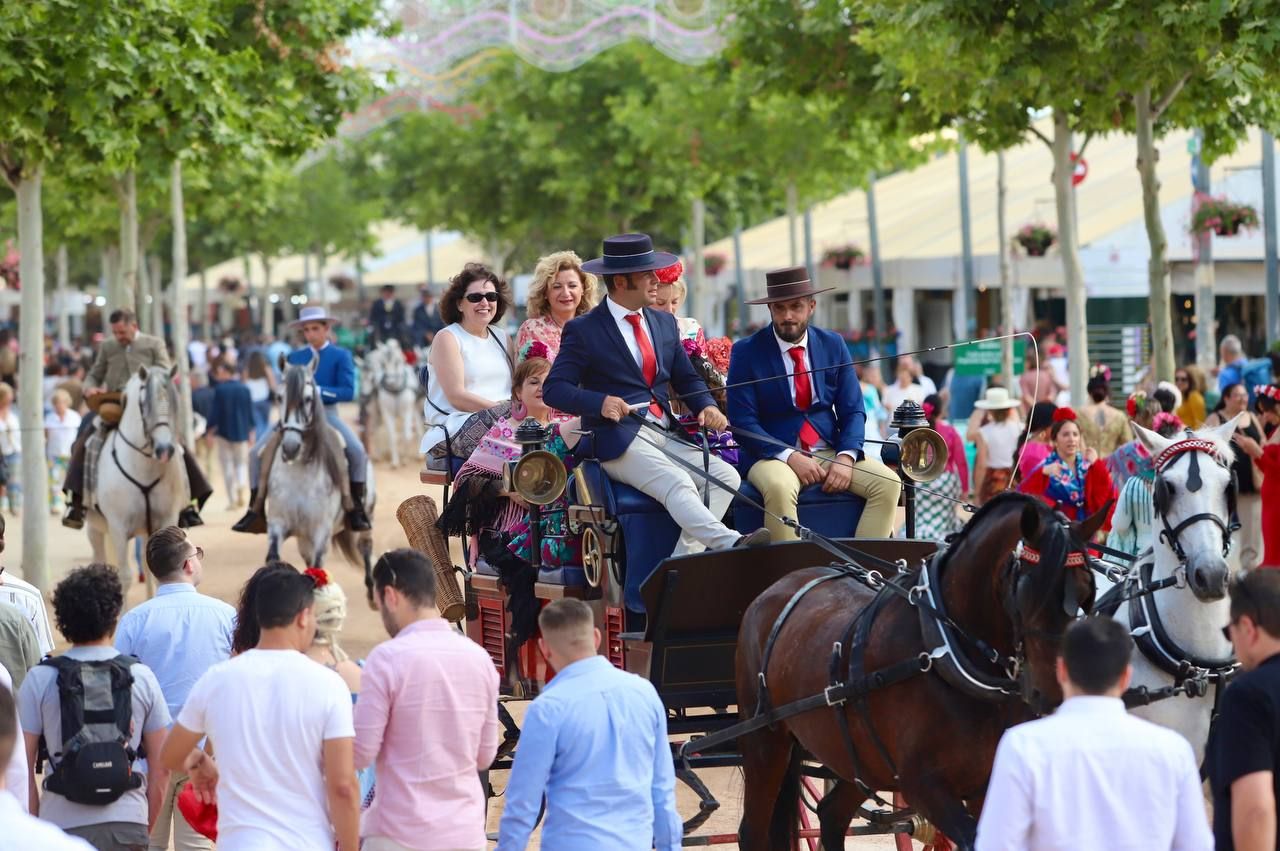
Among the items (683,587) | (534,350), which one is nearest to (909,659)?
(683,587)

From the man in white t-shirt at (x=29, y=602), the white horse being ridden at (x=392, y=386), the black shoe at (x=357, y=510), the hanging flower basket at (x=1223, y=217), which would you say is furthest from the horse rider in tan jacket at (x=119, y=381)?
the white horse being ridden at (x=392, y=386)

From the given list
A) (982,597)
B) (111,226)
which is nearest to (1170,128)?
(982,597)

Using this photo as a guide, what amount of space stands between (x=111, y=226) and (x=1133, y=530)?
34.0m

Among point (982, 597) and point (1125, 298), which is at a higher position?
point (1125, 298)

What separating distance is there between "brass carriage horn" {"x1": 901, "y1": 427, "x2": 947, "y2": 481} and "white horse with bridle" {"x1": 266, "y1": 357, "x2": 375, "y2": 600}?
26.4ft

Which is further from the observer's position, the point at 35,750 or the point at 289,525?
the point at 289,525

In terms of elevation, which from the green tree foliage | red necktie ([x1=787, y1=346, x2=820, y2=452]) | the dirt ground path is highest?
the green tree foliage

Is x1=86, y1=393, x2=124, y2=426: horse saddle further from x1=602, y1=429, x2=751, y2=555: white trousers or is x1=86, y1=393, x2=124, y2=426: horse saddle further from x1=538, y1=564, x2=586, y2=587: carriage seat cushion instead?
x1=602, y1=429, x2=751, y2=555: white trousers

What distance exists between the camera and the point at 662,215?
4244cm

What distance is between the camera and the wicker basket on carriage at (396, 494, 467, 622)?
10.1 metres

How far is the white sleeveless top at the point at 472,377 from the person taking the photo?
10320 millimetres

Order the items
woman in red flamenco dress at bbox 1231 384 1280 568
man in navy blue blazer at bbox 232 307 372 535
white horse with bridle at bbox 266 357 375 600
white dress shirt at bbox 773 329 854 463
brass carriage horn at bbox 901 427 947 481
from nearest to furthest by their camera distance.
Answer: brass carriage horn at bbox 901 427 947 481 < white dress shirt at bbox 773 329 854 463 < woman in red flamenco dress at bbox 1231 384 1280 568 < white horse with bridle at bbox 266 357 375 600 < man in navy blue blazer at bbox 232 307 372 535

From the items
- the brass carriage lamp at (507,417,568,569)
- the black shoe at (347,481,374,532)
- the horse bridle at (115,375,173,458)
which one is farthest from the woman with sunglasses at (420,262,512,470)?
the horse bridle at (115,375,173,458)

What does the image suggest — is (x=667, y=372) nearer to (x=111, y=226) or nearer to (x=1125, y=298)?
(x=1125, y=298)
